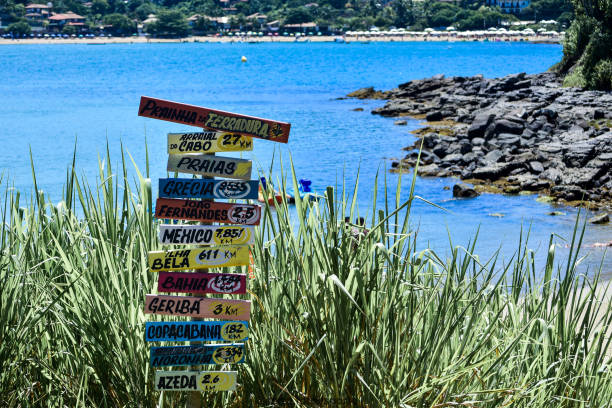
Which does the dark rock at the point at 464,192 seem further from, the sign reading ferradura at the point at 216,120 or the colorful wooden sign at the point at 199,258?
the colorful wooden sign at the point at 199,258

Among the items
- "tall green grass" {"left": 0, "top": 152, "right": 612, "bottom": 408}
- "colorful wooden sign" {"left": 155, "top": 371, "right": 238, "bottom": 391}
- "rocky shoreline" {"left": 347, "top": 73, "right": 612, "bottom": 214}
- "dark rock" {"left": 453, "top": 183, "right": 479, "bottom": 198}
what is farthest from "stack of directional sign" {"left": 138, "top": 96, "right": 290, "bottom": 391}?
"dark rock" {"left": 453, "top": 183, "right": 479, "bottom": 198}

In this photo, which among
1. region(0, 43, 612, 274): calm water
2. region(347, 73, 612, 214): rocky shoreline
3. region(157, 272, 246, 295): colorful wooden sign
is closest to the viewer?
region(157, 272, 246, 295): colorful wooden sign

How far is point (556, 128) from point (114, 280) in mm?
19890

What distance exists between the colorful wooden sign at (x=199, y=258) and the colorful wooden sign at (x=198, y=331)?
8.8 inches

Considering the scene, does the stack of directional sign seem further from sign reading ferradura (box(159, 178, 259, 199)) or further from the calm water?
the calm water

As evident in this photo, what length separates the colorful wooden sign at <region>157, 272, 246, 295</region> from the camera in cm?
304

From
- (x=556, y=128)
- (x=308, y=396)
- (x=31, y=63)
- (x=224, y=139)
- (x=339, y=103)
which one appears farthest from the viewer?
(x=31, y=63)

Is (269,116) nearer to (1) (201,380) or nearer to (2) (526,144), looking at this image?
(2) (526,144)

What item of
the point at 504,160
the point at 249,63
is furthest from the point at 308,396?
the point at 249,63

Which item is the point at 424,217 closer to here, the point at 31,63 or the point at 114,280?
the point at 114,280

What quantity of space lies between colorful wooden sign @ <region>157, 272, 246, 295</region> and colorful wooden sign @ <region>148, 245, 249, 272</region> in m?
0.03

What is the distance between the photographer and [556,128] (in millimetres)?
21266

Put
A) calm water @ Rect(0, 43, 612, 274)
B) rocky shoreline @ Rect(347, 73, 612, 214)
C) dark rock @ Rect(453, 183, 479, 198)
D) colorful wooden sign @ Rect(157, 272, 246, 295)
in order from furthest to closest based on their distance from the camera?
dark rock @ Rect(453, 183, 479, 198)
rocky shoreline @ Rect(347, 73, 612, 214)
calm water @ Rect(0, 43, 612, 274)
colorful wooden sign @ Rect(157, 272, 246, 295)

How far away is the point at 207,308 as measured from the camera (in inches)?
120
